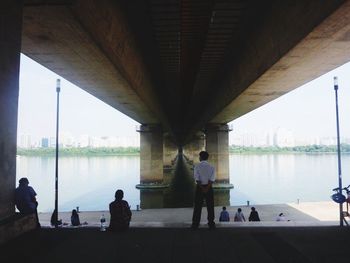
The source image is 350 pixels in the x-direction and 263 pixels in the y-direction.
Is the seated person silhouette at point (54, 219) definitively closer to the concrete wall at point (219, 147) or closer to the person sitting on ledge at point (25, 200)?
the person sitting on ledge at point (25, 200)

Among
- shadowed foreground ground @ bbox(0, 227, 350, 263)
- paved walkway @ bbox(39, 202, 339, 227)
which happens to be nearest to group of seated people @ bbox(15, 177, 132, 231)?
shadowed foreground ground @ bbox(0, 227, 350, 263)

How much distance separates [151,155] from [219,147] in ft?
28.2

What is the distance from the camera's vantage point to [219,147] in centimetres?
4519

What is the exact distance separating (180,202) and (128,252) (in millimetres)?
32094

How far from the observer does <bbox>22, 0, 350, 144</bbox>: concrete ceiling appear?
24.2ft

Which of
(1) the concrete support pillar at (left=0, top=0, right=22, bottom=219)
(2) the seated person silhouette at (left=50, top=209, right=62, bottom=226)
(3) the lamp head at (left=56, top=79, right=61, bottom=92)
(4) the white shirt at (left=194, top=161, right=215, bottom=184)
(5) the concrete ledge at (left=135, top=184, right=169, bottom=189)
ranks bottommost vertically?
(5) the concrete ledge at (left=135, top=184, right=169, bottom=189)

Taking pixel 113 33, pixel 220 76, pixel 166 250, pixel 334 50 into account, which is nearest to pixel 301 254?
pixel 166 250

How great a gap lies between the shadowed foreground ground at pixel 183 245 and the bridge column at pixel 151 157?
35898 millimetres

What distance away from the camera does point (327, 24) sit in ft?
23.1

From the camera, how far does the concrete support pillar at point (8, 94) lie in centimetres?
563

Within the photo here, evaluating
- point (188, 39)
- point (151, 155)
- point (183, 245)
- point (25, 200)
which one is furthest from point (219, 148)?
point (183, 245)

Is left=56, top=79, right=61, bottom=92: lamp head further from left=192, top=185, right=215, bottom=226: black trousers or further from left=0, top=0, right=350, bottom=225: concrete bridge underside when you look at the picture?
left=192, top=185, right=215, bottom=226: black trousers

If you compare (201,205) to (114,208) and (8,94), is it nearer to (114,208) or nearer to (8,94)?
(114,208)

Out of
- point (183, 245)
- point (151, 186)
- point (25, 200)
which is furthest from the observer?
point (151, 186)
